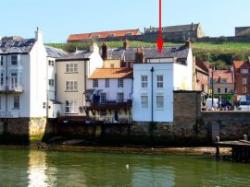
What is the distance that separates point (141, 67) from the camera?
6406 cm

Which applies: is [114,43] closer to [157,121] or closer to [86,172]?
[157,121]

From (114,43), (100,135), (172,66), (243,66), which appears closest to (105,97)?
(100,135)

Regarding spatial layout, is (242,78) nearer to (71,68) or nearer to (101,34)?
(71,68)

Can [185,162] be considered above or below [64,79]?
below

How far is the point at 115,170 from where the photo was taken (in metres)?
44.6

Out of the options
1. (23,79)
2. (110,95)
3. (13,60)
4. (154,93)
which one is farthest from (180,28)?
(23,79)

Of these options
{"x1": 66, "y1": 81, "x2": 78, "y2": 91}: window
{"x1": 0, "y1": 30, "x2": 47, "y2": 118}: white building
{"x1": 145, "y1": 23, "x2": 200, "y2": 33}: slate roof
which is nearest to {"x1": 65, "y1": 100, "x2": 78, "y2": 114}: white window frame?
{"x1": 66, "y1": 81, "x2": 78, "y2": 91}: window

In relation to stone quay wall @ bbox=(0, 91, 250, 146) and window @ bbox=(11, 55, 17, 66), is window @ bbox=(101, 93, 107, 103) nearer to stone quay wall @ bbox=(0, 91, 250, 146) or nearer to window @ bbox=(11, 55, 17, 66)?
stone quay wall @ bbox=(0, 91, 250, 146)

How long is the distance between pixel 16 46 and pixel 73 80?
7.80 metres

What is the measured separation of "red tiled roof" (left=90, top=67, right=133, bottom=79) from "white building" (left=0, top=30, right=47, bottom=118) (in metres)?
6.29

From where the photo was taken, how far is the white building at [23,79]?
212 feet

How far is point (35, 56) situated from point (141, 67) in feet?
40.1

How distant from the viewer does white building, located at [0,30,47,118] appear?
6462cm

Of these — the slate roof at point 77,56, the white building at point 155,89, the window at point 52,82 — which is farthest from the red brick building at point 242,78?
the window at point 52,82
